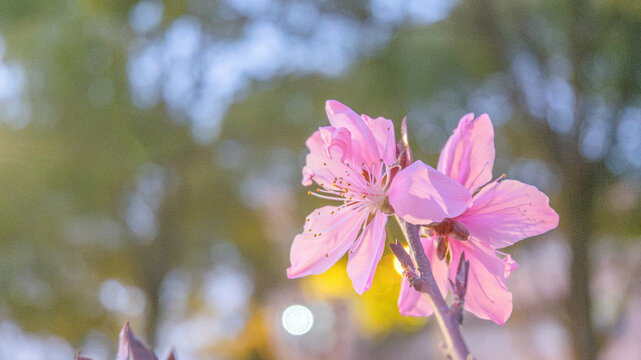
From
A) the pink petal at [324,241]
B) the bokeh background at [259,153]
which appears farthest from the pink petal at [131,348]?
the bokeh background at [259,153]

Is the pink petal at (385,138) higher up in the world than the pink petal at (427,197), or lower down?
higher up

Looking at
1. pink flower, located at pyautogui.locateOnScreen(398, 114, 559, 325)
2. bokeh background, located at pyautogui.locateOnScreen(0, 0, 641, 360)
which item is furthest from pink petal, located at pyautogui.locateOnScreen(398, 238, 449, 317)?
bokeh background, located at pyautogui.locateOnScreen(0, 0, 641, 360)

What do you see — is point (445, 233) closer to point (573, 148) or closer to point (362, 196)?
point (362, 196)

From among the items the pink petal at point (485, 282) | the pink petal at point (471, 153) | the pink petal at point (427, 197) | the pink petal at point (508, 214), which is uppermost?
the pink petal at point (471, 153)

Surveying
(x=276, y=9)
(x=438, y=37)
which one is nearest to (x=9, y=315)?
(x=276, y=9)

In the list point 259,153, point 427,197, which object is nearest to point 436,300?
point 427,197

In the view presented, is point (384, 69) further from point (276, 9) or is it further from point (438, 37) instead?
point (276, 9)

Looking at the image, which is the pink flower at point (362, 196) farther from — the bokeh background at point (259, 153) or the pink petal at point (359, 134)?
the bokeh background at point (259, 153)
